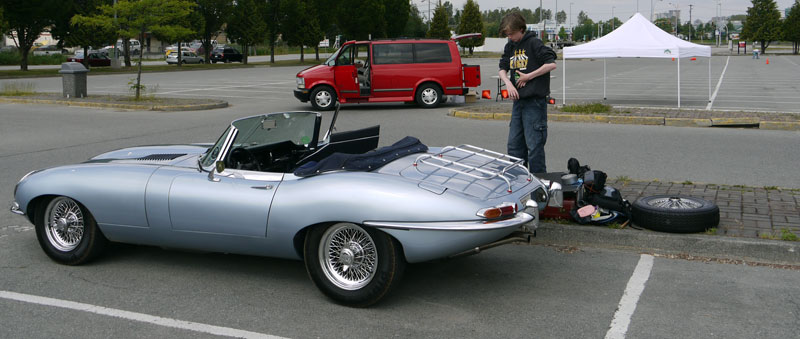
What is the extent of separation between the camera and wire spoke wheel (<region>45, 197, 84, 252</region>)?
5.32 meters

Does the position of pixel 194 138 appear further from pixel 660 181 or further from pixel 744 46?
pixel 744 46

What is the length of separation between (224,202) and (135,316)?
89cm

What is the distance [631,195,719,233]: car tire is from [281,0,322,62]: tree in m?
49.9

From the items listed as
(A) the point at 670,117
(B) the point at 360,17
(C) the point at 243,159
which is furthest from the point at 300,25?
(C) the point at 243,159

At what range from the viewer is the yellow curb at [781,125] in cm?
1331

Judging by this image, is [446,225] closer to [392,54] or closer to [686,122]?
[686,122]

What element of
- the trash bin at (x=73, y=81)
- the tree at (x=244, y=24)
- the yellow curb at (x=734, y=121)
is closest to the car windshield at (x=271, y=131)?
the yellow curb at (x=734, y=121)

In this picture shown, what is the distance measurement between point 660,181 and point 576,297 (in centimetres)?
380

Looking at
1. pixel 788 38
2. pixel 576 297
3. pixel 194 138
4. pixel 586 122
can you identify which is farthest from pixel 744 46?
pixel 576 297

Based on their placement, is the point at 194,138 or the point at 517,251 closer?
the point at 517,251

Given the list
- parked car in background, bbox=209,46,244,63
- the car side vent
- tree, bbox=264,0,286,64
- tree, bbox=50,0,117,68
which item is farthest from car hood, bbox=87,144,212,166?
parked car in background, bbox=209,46,244,63

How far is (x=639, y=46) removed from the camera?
17.9 meters

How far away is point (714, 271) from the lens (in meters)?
5.26

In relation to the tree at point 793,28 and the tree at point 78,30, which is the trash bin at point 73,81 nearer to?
the tree at point 78,30
